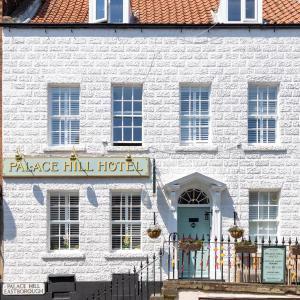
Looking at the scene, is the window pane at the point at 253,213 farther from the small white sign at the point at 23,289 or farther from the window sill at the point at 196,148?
the small white sign at the point at 23,289

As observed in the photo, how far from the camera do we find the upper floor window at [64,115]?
21109 mm

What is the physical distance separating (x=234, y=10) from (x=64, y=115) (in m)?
5.97

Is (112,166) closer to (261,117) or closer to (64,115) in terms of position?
(64,115)

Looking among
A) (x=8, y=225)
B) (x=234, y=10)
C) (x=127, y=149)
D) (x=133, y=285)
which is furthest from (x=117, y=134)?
(x=234, y=10)

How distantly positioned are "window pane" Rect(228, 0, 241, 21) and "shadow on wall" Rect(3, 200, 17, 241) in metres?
8.64

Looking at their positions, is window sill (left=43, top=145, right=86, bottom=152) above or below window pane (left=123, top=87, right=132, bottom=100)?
below

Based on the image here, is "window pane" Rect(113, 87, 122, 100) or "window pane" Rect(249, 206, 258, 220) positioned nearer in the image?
"window pane" Rect(249, 206, 258, 220)

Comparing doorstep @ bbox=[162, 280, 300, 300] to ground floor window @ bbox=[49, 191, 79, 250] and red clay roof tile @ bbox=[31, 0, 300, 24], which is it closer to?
ground floor window @ bbox=[49, 191, 79, 250]

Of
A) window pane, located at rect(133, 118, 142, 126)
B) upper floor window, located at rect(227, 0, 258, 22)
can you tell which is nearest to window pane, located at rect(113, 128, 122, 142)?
window pane, located at rect(133, 118, 142, 126)

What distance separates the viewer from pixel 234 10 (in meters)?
21.5

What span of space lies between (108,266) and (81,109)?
15.2ft

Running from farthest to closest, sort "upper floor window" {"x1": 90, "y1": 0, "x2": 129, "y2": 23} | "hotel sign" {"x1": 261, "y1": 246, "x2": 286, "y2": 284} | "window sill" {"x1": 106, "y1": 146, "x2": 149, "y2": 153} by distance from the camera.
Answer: "upper floor window" {"x1": 90, "y1": 0, "x2": 129, "y2": 23}, "window sill" {"x1": 106, "y1": 146, "x2": 149, "y2": 153}, "hotel sign" {"x1": 261, "y1": 246, "x2": 286, "y2": 284}

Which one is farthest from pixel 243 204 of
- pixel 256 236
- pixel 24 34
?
pixel 24 34

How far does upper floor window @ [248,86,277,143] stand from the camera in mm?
21250
